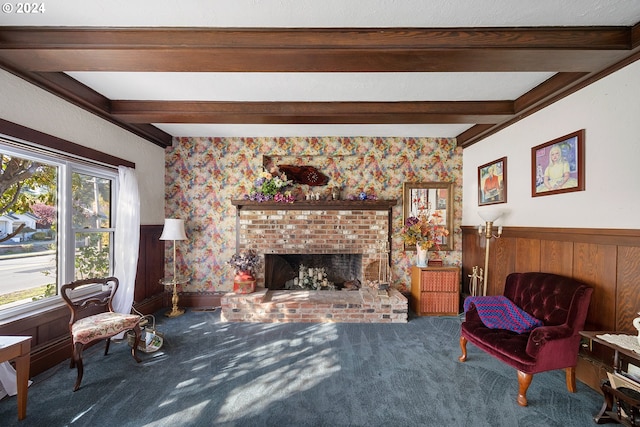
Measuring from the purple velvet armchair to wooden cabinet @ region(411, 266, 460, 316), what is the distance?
4.02ft

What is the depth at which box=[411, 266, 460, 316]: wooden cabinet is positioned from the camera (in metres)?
3.81

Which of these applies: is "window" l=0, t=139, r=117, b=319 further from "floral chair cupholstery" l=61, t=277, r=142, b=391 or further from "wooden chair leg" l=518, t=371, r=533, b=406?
"wooden chair leg" l=518, t=371, r=533, b=406

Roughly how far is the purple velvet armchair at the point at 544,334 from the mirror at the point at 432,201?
1733 mm

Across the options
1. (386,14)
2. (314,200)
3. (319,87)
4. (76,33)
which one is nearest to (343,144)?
(314,200)

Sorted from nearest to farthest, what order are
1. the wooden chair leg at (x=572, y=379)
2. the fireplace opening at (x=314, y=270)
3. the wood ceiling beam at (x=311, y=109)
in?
the wooden chair leg at (x=572, y=379)
the wood ceiling beam at (x=311, y=109)
the fireplace opening at (x=314, y=270)

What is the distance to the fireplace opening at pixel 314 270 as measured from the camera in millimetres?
4410

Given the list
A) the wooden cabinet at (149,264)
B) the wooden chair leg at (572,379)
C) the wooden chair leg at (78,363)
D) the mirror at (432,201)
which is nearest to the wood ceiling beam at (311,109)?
the mirror at (432,201)

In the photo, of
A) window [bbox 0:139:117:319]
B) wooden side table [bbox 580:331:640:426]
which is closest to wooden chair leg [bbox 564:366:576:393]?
wooden side table [bbox 580:331:640:426]

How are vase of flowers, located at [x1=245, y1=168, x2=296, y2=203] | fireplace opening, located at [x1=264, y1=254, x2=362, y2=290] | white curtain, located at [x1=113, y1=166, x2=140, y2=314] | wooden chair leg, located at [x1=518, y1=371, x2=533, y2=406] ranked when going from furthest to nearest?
fireplace opening, located at [x1=264, y1=254, x2=362, y2=290]
vase of flowers, located at [x1=245, y1=168, x2=296, y2=203]
white curtain, located at [x1=113, y1=166, x2=140, y2=314]
wooden chair leg, located at [x1=518, y1=371, x2=533, y2=406]

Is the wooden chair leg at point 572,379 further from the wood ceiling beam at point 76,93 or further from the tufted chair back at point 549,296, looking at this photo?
the wood ceiling beam at point 76,93

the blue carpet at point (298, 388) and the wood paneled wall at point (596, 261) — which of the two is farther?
the wood paneled wall at point (596, 261)

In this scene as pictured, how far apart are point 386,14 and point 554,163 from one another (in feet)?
7.50

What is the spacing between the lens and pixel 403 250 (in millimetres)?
4277

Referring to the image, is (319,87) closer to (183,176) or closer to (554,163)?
(554,163)
